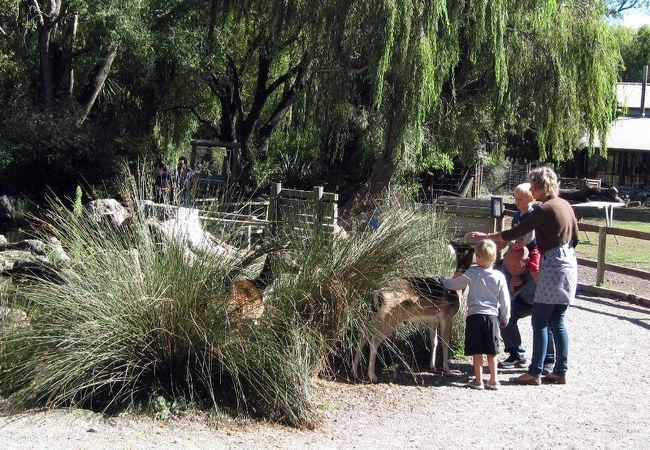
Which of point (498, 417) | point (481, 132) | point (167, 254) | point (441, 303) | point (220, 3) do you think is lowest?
point (498, 417)

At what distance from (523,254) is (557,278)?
637 millimetres

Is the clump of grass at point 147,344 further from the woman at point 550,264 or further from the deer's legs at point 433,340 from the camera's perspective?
the woman at point 550,264

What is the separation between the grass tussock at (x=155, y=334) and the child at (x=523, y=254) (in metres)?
1.89

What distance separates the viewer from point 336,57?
15312 millimetres

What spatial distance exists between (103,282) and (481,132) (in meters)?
11.4

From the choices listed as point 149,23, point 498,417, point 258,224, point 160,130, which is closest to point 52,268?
point 258,224

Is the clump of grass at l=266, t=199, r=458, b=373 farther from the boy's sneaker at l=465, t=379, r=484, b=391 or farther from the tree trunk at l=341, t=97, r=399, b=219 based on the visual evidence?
the tree trunk at l=341, t=97, r=399, b=219

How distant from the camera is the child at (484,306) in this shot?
24.6ft

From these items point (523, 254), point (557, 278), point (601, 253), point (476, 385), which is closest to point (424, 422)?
point (476, 385)

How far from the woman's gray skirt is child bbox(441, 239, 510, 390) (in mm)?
A: 339

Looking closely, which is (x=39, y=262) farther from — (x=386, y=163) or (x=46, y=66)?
(x=46, y=66)

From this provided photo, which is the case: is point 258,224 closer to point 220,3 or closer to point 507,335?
point 507,335

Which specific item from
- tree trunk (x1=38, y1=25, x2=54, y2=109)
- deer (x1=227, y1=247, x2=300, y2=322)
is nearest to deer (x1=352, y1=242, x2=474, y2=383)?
deer (x1=227, y1=247, x2=300, y2=322)

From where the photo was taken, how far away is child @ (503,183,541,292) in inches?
321
